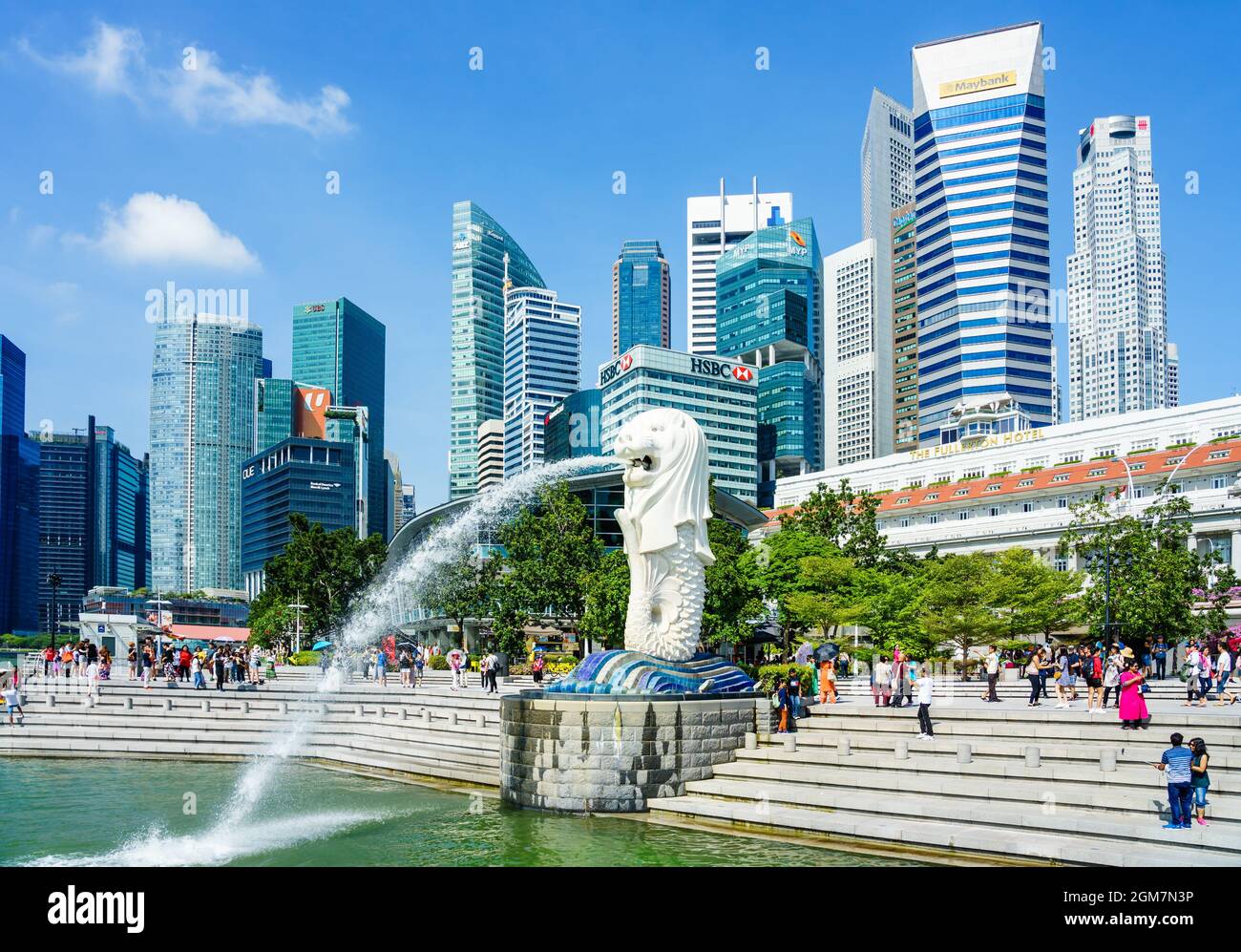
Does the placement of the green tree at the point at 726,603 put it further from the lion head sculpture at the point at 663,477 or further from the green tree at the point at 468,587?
the lion head sculpture at the point at 663,477

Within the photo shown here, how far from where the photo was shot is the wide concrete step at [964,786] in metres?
18.1

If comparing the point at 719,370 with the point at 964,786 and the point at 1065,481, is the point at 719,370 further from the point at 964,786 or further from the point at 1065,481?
the point at 964,786

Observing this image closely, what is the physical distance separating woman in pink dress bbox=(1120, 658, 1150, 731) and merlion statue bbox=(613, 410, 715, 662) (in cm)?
889

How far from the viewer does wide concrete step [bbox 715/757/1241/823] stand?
1811 cm

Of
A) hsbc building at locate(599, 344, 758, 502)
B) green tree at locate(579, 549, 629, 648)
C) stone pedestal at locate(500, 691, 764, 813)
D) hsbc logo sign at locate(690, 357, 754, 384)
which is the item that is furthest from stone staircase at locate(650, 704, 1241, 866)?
hsbc logo sign at locate(690, 357, 754, 384)

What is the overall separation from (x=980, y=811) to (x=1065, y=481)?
199 ft

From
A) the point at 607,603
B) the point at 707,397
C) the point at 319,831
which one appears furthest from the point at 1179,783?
the point at 707,397

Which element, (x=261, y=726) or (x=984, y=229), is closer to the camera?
(x=261, y=726)

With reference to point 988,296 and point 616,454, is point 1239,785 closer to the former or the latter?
point 616,454

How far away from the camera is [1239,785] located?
18.1 m

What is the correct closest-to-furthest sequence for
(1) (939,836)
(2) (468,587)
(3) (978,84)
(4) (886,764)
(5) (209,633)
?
(1) (939,836) < (4) (886,764) < (2) (468,587) < (5) (209,633) < (3) (978,84)

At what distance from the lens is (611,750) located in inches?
888

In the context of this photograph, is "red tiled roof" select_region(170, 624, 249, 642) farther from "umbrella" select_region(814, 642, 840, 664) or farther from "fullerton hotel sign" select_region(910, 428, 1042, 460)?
"fullerton hotel sign" select_region(910, 428, 1042, 460)

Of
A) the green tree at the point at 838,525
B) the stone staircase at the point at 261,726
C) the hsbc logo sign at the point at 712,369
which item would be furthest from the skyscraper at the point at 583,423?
the stone staircase at the point at 261,726
